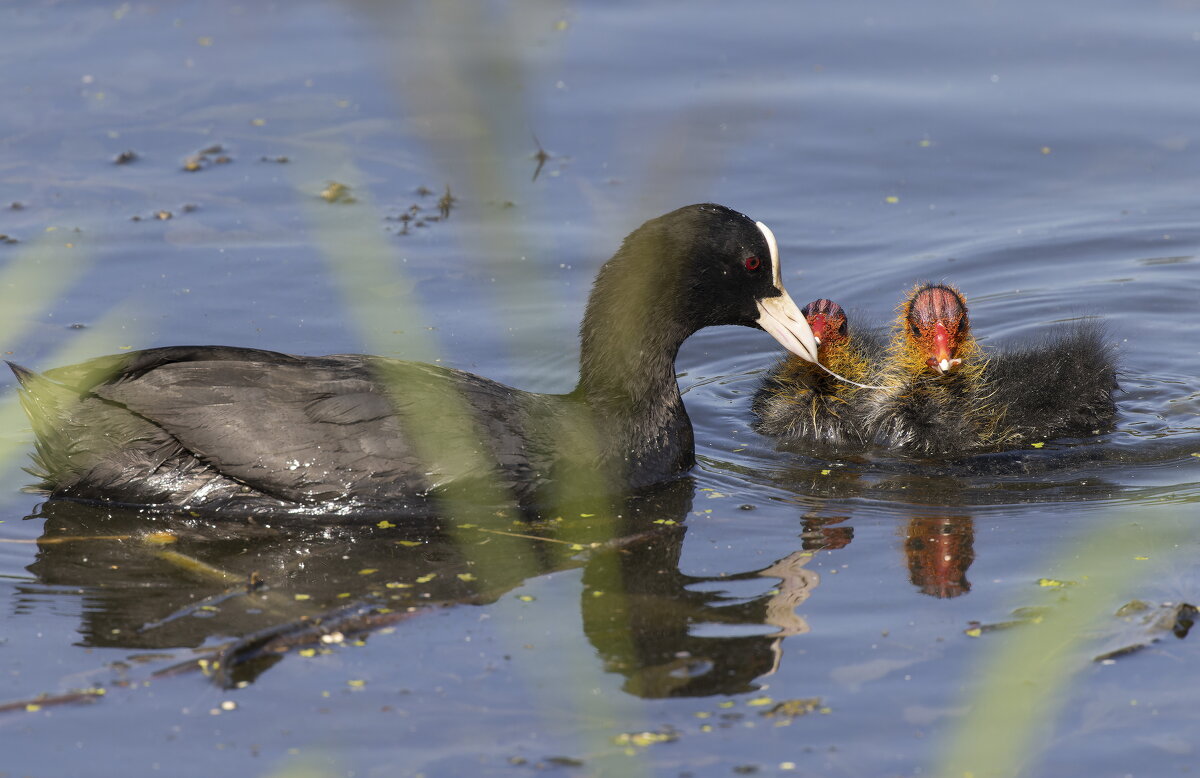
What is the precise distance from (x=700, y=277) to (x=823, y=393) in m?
0.86

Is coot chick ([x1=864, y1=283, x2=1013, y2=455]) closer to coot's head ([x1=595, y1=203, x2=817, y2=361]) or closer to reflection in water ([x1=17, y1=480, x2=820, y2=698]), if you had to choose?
coot's head ([x1=595, y1=203, x2=817, y2=361])

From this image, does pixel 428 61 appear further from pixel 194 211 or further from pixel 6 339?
pixel 194 211

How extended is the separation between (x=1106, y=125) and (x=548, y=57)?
7765 millimetres

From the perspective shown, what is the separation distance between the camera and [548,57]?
2.21 m

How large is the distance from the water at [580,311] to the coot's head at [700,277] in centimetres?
48

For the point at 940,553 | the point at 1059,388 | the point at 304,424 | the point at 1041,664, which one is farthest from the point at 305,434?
the point at 1059,388

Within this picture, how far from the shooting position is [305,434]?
5059mm

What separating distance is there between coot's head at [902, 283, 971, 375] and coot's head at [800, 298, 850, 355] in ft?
0.99

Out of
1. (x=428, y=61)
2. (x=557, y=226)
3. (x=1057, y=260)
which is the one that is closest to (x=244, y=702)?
(x=428, y=61)

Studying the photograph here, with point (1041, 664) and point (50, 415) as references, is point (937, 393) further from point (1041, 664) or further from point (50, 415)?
point (50, 415)

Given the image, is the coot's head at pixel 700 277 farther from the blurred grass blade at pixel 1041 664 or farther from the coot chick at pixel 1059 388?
the blurred grass blade at pixel 1041 664

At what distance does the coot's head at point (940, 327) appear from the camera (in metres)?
5.89

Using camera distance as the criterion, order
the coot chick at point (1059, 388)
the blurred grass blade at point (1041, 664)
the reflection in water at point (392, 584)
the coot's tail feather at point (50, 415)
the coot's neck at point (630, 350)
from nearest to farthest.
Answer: the blurred grass blade at point (1041, 664) < the reflection in water at point (392, 584) < the coot's tail feather at point (50, 415) < the coot's neck at point (630, 350) < the coot chick at point (1059, 388)

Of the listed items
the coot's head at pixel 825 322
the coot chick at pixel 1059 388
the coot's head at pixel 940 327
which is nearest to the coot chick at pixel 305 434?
the coot's head at pixel 825 322
